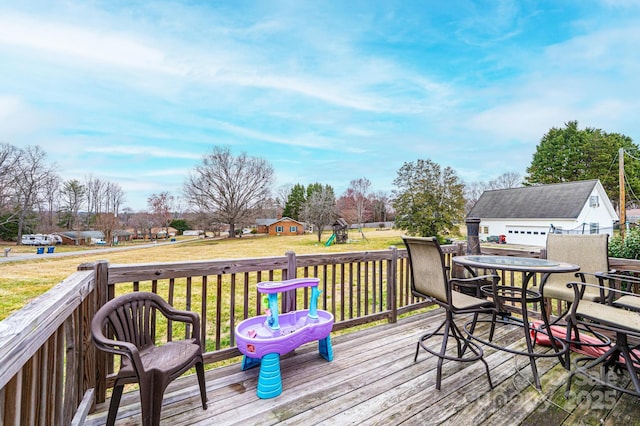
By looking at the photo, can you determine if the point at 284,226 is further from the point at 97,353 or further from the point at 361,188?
the point at 97,353

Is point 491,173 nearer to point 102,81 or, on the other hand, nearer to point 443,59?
point 443,59

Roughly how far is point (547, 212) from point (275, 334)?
73.8 feet

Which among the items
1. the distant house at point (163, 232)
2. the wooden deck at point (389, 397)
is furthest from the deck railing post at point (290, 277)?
the distant house at point (163, 232)

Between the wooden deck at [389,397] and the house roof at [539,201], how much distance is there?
20506 mm

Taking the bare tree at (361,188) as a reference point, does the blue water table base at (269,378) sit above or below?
below

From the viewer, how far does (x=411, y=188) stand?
63.3 feet

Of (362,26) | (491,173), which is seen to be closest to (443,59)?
(362,26)

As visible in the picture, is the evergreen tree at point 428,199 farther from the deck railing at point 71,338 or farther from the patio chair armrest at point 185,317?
the patio chair armrest at point 185,317

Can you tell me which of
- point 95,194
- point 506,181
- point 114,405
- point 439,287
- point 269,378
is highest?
point 506,181

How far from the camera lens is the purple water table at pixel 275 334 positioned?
2.09 meters

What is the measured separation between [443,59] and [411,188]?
452 inches

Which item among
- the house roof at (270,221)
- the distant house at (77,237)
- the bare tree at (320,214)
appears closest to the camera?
the bare tree at (320,214)

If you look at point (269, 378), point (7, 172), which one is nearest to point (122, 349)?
point (269, 378)

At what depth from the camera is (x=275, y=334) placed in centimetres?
231
